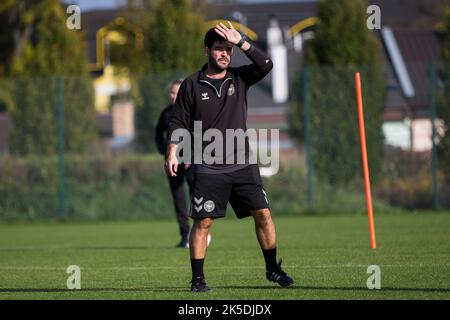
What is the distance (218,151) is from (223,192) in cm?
37

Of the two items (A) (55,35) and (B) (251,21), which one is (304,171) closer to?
(A) (55,35)

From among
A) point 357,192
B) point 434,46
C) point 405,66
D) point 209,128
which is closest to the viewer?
point 209,128

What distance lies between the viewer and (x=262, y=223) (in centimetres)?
891

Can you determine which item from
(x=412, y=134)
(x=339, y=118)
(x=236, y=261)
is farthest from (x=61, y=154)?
(x=236, y=261)

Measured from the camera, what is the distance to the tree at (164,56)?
888 inches

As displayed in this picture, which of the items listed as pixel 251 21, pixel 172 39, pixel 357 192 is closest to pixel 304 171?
pixel 357 192

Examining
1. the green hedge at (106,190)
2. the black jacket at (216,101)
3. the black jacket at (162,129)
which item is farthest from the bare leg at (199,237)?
the green hedge at (106,190)

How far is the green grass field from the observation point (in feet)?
28.5

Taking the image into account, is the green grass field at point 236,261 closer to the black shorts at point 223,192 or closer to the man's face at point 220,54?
the black shorts at point 223,192

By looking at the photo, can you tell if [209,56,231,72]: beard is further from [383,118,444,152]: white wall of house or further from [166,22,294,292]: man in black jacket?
[383,118,444,152]: white wall of house

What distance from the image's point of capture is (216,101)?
873 cm

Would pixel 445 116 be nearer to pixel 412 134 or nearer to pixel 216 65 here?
pixel 412 134

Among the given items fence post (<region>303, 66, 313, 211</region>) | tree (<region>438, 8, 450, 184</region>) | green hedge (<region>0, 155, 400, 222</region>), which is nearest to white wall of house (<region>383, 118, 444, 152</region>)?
tree (<region>438, 8, 450, 184</region>)
